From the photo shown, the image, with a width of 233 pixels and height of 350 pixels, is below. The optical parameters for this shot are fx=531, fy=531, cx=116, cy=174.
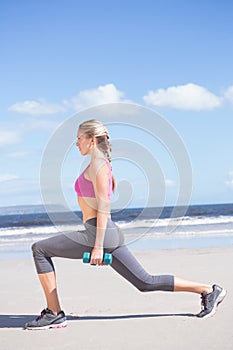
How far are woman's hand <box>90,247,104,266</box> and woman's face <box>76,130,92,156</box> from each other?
761mm

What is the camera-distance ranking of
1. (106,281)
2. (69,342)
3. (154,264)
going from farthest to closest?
1. (154,264)
2. (106,281)
3. (69,342)

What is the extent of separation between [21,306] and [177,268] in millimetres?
3114

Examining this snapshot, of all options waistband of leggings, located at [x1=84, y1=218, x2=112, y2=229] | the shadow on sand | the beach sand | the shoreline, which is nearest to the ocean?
the shoreline

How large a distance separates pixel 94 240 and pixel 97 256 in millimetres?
169

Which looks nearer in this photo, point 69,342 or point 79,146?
point 69,342

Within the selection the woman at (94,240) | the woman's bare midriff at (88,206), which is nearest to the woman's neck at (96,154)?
the woman at (94,240)

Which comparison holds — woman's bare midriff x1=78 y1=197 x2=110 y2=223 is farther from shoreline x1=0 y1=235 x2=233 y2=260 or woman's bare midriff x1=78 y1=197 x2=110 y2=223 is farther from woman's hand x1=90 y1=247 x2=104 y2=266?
shoreline x1=0 y1=235 x2=233 y2=260

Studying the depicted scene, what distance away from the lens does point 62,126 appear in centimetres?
487

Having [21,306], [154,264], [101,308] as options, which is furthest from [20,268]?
[101,308]

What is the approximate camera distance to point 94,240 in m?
4.19

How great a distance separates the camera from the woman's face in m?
4.15

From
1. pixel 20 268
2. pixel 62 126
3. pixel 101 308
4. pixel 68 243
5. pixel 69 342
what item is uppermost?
pixel 62 126

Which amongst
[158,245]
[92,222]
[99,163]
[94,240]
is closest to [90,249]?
[94,240]

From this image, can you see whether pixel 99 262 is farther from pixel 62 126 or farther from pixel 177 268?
pixel 177 268
